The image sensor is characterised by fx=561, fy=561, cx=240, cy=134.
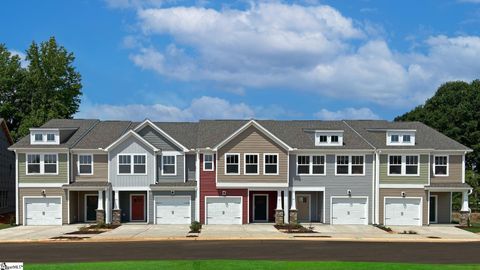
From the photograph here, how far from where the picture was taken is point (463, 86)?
224 feet

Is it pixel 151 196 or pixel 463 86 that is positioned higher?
pixel 463 86

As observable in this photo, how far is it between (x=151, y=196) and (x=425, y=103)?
42429 millimetres

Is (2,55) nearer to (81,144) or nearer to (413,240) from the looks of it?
(81,144)

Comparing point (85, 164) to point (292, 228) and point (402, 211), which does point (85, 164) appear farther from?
point (402, 211)

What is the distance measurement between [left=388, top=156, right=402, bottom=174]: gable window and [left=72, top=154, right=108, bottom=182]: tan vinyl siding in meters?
21.6

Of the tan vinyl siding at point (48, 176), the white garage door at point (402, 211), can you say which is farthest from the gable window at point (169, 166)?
the white garage door at point (402, 211)

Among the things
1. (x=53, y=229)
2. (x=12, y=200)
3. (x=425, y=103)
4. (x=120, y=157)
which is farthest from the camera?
(x=425, y=103)

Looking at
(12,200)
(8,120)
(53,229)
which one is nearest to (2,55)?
(8,120)

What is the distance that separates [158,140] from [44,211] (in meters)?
10.1

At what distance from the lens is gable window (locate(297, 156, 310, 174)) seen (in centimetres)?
4281

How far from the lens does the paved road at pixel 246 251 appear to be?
24375 millimetres

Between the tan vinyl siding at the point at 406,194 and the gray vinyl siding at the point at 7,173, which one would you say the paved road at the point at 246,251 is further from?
the gray vinyl siding at the point at 7,173

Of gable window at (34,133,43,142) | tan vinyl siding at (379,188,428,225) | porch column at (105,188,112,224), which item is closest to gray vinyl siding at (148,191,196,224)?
porch column at (105,188,112,224)

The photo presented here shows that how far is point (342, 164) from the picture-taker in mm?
42844
